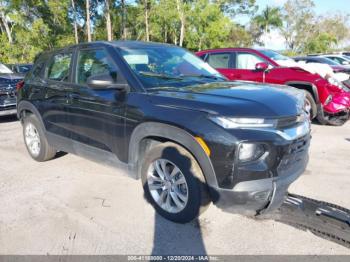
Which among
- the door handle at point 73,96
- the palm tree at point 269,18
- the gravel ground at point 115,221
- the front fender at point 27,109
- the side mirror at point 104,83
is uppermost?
the palm tree at point 269,18

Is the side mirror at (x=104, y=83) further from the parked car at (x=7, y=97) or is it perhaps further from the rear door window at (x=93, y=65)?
the parked car at (x=7, y=97)

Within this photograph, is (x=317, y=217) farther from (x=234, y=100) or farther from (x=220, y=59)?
(x=220, y=59)

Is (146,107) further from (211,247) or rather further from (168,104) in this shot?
(211,247)

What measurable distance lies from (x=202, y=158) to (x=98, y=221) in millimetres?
1356

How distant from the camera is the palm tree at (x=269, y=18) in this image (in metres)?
51.9

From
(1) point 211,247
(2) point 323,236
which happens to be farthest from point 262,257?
(2) point 323,236

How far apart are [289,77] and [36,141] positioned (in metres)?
5.31

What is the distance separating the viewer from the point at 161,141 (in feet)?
10.7

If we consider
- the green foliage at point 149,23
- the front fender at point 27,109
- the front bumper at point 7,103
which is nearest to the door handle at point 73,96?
the front fender at point 27,109

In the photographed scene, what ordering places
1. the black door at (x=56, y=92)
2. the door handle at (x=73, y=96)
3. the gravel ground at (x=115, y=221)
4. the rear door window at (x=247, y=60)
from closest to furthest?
the gravel ground at (x=115, y=221) → the door handle at (x=73, y=96) → the black door at (x=56, y=92) → the rear door window at (x=247, y=60)

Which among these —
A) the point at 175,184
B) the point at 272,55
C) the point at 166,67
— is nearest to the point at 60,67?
the point at 166,67

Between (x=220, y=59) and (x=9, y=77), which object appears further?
(x=9, y=77)

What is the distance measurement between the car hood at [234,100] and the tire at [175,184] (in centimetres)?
45

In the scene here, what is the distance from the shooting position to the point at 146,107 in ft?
10.2
